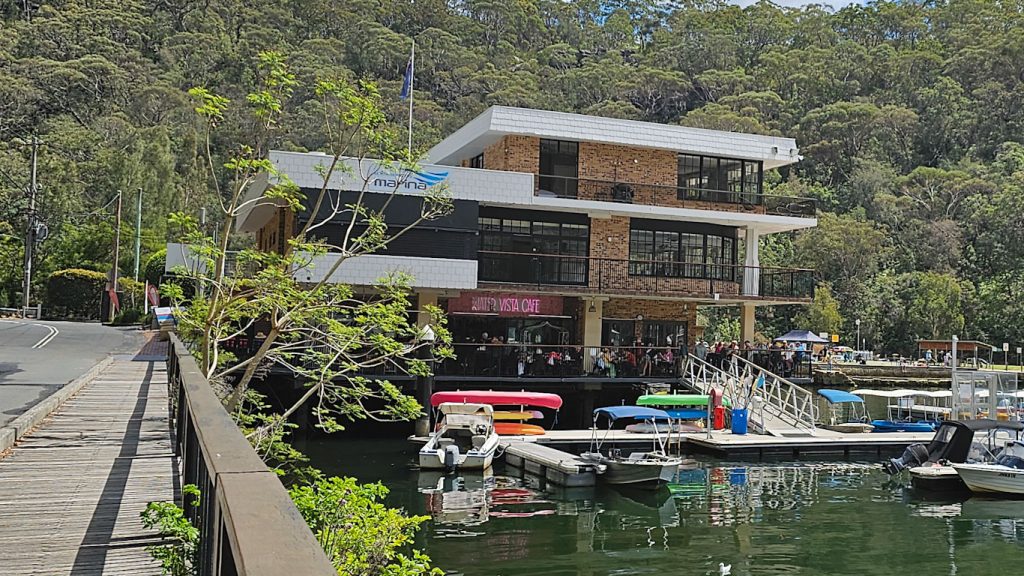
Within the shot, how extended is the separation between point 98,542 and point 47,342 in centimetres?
2770

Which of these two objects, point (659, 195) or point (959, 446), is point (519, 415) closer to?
point (659, 195)

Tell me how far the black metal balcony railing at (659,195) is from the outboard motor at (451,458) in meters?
10.7

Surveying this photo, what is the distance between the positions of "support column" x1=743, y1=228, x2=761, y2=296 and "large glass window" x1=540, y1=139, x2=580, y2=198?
695cm

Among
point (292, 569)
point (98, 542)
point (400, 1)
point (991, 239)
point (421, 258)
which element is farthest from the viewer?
point (400, 1)

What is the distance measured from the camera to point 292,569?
91.9 inches

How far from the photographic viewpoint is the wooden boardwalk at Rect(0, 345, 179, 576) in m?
5.32

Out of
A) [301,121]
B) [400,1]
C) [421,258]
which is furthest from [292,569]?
[400,1]

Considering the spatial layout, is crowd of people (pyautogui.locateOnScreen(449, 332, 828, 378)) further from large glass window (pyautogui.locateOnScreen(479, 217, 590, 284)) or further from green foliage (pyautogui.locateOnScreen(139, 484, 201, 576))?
green foliage (pyautogui.locateOnScreen(139, 484, 201, 576))

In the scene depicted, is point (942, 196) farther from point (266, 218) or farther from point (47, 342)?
point (47, 342)

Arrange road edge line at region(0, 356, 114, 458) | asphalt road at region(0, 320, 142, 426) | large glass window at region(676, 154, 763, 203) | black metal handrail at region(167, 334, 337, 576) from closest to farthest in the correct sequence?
black metal handrail at region(167, 334, 337, 576) < road edge line at region(0, 356, 114, 458) < asphalt road at region(0, 320, 142, 426) < large glass window at region(676, 154, 763, 203)

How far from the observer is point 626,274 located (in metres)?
31.8

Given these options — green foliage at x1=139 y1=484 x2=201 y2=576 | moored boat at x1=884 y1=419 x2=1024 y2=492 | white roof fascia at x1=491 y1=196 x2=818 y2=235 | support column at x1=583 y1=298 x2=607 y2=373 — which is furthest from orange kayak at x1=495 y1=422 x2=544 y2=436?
green foliage at x1=139 y1=484 x2=201 y2=576

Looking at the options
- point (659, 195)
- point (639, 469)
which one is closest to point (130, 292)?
→ point (659, 195)

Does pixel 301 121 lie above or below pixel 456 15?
below
